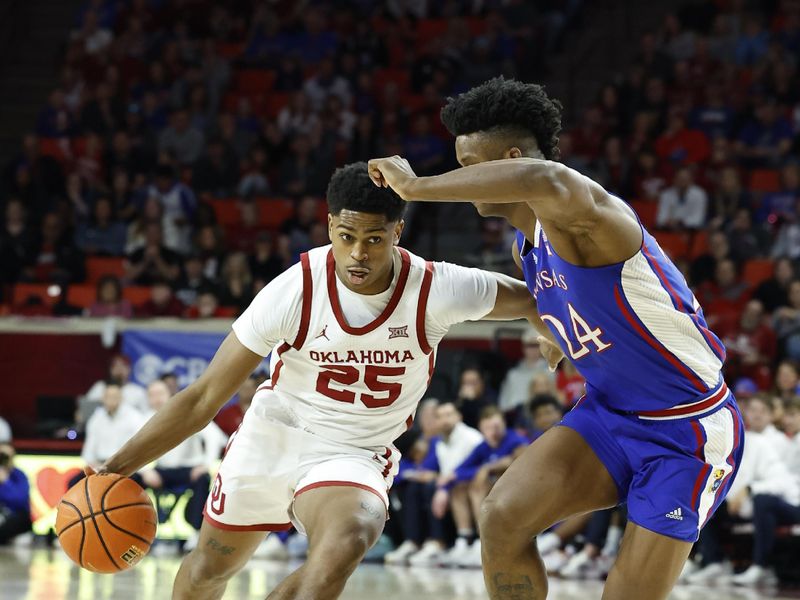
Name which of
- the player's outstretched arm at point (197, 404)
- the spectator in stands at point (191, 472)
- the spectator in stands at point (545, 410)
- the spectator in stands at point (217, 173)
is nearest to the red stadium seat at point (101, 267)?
the spectator in stands at point (217, 173)

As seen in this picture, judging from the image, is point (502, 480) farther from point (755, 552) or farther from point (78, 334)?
point (78, 334)

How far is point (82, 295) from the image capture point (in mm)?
14219

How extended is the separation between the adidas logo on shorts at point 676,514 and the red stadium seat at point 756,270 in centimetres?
863

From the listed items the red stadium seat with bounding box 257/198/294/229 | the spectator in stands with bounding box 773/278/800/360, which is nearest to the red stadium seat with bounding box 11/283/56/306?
the red stadium seat with bounding box 257/198/294/229

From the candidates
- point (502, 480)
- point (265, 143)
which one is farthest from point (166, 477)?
point (502, 480)

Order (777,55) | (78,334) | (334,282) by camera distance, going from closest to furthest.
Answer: (334,282) → (78,334) → (777,55)

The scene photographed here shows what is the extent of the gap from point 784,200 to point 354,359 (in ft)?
30.9

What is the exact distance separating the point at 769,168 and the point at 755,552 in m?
5.79

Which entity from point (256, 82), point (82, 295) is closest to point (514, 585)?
point (82, 295)

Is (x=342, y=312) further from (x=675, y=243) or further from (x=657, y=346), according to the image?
(x=675, y=243)

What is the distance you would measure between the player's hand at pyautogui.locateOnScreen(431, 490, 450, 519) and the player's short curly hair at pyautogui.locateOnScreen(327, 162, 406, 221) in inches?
239

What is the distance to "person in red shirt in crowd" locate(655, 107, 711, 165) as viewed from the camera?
14570mm

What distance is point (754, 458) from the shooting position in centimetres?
991

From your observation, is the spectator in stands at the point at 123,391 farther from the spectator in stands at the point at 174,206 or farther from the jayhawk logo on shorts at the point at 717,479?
the jayhawk logo on shorts at the point at 717,479
